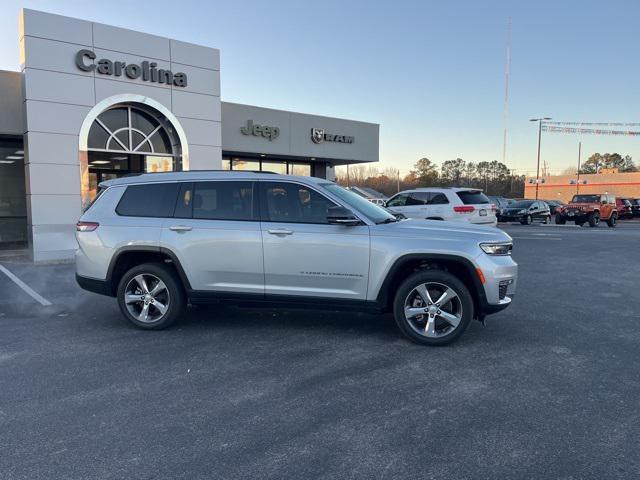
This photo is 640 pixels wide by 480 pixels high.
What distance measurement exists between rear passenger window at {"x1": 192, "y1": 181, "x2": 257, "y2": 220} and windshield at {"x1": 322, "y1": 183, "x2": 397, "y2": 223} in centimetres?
93

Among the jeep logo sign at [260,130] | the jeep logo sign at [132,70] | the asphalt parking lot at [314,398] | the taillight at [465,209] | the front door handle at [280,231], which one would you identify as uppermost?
the jeep logo sign at [132,70]

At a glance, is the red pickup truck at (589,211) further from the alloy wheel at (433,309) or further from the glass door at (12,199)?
the glass door at (12,199)

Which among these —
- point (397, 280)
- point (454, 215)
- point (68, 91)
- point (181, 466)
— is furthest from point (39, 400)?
point (454, 215)

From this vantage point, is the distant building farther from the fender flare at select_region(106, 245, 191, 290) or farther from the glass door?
the fender flare at select_region(106, 245, 191, 290)

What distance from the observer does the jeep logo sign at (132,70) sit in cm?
1234

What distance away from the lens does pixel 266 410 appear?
149 inches

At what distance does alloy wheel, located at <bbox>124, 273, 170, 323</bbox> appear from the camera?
19.7ft

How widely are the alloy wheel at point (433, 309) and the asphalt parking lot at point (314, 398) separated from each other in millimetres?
227

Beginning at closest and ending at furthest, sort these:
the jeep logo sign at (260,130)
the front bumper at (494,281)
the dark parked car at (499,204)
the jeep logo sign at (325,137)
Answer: the front bumper at (494,281) < the jeep logo sign at (260,130) < the jeep logo sign at (325,137) < the dark parked car at (499,204)

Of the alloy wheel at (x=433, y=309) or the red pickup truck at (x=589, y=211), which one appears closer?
the alloy wheel at (x=433, y=309)

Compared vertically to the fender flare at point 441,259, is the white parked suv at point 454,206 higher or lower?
higher

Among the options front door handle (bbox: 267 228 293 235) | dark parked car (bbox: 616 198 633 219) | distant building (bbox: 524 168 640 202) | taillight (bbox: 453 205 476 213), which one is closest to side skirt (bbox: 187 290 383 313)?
front door handle (bbox: 267 228 293 235)

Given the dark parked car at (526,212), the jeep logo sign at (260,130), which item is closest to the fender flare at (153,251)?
the jeep logo sign at (260,130)

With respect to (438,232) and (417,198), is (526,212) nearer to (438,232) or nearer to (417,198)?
(417,198)
